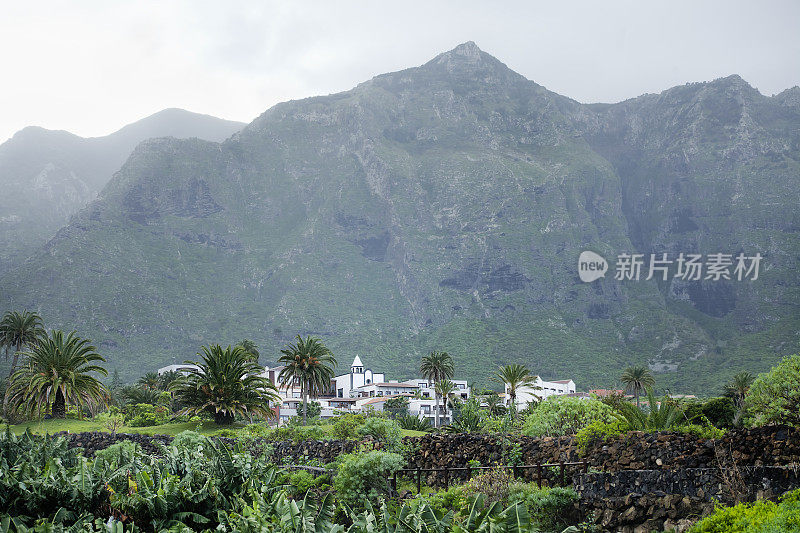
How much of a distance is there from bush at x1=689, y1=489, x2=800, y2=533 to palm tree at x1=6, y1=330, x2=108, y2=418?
1199 inches

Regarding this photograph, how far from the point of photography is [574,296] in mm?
126438

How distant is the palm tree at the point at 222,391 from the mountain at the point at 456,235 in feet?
244

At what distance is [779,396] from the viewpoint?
→ 15.4 m

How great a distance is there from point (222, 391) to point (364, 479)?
1814cm

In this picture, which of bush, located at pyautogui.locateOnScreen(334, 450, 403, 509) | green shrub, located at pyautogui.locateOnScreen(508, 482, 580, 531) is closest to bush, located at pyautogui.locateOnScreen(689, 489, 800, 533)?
green shrub, located at pyautogui.locateOnScreen(508, 482, 580, 531)

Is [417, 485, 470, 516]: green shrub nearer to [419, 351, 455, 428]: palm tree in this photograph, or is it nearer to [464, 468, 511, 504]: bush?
[464, 468, 511, 504]: bush

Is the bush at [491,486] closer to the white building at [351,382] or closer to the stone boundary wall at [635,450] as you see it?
the stone boundary wall at [635,450]

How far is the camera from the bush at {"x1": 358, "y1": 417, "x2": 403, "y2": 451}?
67.1 feet

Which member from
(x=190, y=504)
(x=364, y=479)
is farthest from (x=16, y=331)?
(x=190, y=504)

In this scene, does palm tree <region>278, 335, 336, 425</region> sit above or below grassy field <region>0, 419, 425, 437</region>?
above

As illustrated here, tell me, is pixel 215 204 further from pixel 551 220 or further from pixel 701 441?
pixel 701 441

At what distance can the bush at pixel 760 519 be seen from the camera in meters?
6.72

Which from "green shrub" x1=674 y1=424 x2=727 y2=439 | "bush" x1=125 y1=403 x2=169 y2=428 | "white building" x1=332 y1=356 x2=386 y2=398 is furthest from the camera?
"white building" x1=332 y1=356 x2=386 y2=398

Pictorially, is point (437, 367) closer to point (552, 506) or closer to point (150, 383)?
point (150, 383)
